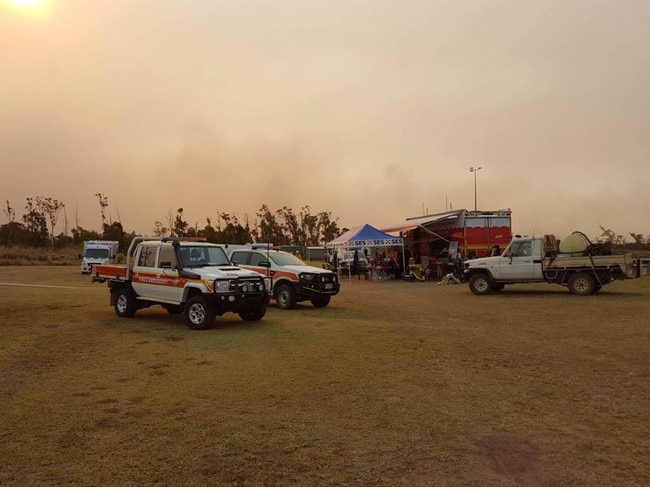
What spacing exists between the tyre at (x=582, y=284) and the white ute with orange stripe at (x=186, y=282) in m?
11.2

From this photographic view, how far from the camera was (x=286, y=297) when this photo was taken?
51.6ft

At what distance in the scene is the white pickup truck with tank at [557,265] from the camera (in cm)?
1794

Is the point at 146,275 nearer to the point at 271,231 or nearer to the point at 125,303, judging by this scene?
the point at 125,303

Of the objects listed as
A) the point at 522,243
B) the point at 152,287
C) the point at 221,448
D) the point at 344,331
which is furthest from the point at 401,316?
the point at 221,448

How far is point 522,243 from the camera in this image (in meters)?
19.3

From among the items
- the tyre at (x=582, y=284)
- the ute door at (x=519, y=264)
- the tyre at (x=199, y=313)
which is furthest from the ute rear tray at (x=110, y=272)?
the tyre at (x=582, y=284)

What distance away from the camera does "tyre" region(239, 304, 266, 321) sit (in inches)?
504

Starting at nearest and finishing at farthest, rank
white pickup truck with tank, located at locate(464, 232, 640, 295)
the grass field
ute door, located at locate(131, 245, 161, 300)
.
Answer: the grass field, ute door, located at locate(131, 245, 161, 300), white pickup truck with tank, located at locate(464, 232, 640, 295)

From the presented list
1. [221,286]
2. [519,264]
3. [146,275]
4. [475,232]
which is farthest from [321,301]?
[475,232]

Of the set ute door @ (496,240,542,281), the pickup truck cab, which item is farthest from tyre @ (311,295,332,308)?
ute door @ (496,240,542,281)

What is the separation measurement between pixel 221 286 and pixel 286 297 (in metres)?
4.40

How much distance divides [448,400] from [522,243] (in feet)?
46.9

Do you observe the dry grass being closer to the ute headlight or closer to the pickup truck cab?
the pickup truck cab

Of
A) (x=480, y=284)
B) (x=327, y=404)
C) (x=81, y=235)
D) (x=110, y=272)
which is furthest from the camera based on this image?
(x=81, y=235)
